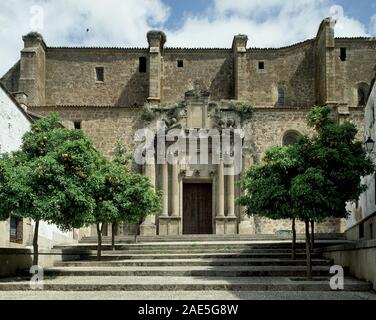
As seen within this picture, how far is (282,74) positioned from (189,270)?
22.0 m

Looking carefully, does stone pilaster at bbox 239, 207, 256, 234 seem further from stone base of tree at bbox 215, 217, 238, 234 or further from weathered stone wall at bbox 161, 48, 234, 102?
weathered stone wall at bbox 161, 48, 234, 102

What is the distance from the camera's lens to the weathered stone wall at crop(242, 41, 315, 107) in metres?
35.1

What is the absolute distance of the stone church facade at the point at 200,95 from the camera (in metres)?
28.0

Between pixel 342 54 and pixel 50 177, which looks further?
pixel 342 54

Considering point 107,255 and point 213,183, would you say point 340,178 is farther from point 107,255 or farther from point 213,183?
point 213,183

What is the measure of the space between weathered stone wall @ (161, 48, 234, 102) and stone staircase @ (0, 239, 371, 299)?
15.6m

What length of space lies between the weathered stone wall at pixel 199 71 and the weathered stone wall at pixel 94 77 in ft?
4.27

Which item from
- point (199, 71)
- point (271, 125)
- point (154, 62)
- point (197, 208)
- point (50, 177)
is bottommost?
point (197, 208)

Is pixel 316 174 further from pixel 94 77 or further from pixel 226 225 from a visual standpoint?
pixel 94 77

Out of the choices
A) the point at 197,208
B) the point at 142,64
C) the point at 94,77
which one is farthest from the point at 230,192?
the point at 94,77

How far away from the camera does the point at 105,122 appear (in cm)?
2933

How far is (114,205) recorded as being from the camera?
19.2 metres

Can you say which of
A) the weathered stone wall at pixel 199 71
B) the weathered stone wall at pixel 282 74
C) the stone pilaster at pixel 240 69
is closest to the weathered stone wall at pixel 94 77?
the weathered stone wall at pixel 199 71

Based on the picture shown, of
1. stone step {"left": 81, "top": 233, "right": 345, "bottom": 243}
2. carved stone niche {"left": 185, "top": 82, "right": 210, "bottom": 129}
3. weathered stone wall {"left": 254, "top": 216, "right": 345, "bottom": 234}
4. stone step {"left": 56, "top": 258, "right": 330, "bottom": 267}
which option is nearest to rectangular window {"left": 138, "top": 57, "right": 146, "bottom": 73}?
carved stone niche {"left": 185, "top": 82, "right": 210, "bottom": 129}
